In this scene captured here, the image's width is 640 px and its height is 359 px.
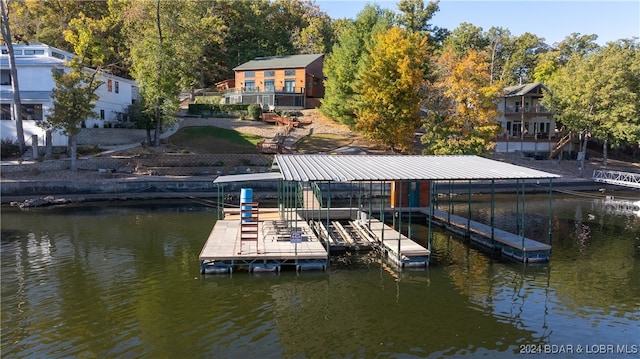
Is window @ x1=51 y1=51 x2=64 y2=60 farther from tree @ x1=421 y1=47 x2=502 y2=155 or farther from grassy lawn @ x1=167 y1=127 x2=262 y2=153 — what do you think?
tree @ x1=421 y1=47 x2=502 y2=155

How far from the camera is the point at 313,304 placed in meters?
16.3

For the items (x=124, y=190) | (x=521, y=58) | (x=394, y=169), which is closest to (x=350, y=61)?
(x=124, y=190)

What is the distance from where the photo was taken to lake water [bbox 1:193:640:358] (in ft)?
43.5

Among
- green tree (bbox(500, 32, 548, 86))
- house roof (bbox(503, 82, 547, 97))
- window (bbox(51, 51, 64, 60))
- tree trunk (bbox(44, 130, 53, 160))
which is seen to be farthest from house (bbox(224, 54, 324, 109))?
green tree (bbox(500, 32, 548, 86))

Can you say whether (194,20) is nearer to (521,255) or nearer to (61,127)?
(61,127)

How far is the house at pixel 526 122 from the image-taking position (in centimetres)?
5978

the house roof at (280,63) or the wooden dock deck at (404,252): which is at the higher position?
the house roof at (280,63)

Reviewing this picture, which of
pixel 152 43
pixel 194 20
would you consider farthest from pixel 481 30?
pixel 152 43

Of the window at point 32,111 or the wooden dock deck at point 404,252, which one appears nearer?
the wooden dock deck at point 404,252

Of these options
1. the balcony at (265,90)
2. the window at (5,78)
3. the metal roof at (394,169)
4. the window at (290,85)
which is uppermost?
the window at (290,85)

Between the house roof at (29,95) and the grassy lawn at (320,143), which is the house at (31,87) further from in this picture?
the grassy lawn at (320,143)

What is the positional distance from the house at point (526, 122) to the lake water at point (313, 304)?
35384 millimetres

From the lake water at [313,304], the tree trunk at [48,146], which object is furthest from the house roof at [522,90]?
the tree trunk at [48,146]

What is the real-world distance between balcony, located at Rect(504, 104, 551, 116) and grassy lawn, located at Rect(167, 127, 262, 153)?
33873 mm
